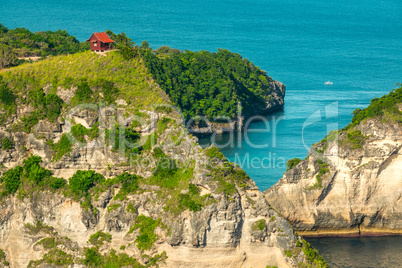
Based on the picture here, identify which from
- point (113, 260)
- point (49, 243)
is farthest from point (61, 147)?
point (113, 260)

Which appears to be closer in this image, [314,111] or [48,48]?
[48,48]

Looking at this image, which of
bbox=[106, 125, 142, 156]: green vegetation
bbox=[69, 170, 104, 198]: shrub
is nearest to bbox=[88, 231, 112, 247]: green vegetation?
bbox=[69, 170, 104, 198]: shrub

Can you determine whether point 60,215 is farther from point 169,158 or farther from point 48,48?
point 48,48

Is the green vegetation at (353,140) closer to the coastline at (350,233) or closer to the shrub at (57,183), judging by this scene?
the coastline at (350,233)

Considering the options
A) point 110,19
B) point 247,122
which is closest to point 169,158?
point 247,122

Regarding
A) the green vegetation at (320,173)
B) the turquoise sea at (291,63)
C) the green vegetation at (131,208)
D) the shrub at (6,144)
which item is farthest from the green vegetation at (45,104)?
the turquoise sea at (291,63)

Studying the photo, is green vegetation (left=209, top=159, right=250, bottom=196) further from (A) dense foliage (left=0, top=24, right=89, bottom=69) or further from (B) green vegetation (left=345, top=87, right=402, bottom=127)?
(A) dense foliage (left=0, top=24, right=89, bottom=69)
